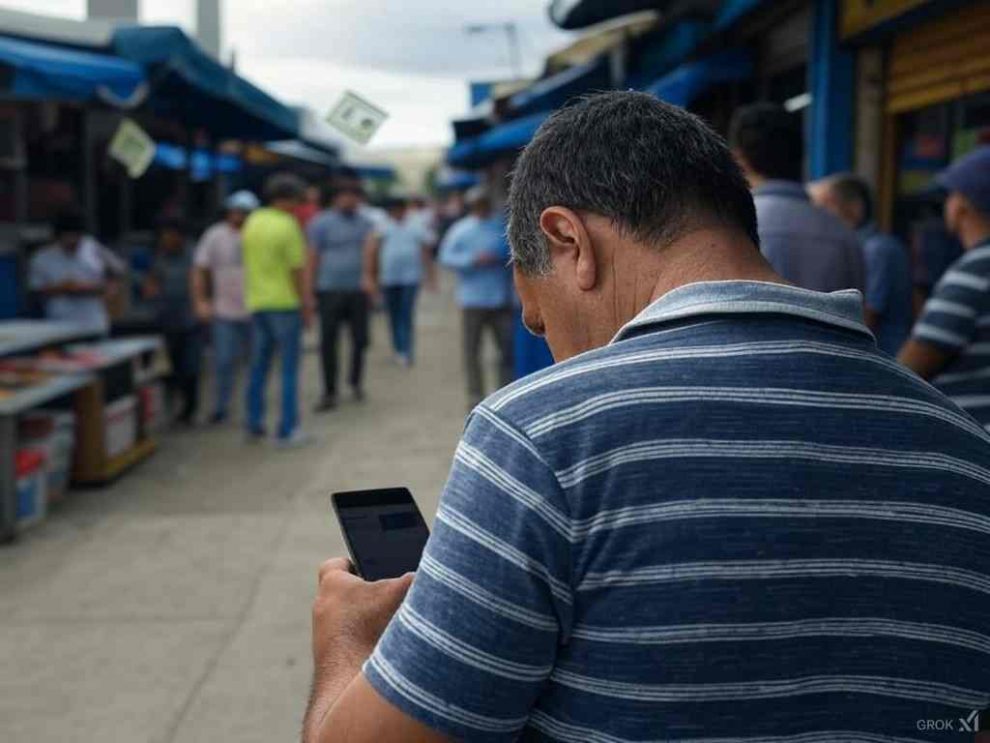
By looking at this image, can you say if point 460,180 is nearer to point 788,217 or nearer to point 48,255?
point 48,255

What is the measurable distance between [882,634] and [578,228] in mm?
551

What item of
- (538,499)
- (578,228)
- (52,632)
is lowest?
(52,632)

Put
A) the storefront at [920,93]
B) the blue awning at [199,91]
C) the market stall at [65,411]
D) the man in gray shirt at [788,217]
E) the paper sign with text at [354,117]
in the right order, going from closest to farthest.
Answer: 1. the man in gray shirt at [788,217]
2. the storefront at [920,93]
3. the market stall at [65,411]
4. the paper sign with text at [354,117]
5. the blue awning at [199,91]

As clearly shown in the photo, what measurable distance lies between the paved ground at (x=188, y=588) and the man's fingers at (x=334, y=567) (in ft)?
8.75

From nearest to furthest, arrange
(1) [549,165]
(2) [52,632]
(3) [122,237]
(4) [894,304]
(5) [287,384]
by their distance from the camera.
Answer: (1) [549,165]
(2) [52,632]
(4) [894,304]
(5) [287,384]
(3) [122,237]

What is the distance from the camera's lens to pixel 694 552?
128 cm

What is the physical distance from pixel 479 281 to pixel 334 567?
28.0 feet

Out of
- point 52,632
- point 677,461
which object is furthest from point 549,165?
point 52,632

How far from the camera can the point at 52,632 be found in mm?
5203

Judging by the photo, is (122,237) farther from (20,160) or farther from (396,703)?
(396,703)

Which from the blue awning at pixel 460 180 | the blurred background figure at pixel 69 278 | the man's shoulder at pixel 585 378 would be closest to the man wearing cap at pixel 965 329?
the man's shoulder at pixel 585 378

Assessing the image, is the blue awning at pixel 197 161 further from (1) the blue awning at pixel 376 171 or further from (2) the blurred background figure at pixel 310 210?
(1) the blue awning at pixel 376 171

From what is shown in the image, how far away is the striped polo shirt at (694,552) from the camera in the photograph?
1.25 m

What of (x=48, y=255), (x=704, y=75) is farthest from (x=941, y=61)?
(x=48, y=255)
